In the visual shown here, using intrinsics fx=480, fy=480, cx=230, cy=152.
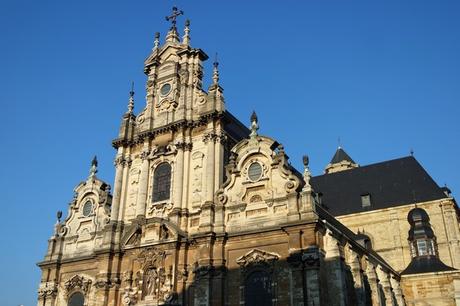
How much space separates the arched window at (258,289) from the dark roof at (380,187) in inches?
722

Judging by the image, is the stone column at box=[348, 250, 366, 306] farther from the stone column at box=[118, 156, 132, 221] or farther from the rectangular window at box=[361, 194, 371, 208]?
the rectangular window at box=[361, 194, 371, 208]

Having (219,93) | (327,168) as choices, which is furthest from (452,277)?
(327,168)

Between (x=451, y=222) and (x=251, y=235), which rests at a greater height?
(x=451, y=222)

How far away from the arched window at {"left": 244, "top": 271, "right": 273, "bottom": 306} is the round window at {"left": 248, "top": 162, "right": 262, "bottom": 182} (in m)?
4.37

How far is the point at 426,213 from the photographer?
33750 mm

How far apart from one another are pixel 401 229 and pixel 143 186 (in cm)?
1957

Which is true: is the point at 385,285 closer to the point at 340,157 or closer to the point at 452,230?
the point at 452,230

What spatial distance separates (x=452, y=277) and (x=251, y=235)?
1470 centimetres

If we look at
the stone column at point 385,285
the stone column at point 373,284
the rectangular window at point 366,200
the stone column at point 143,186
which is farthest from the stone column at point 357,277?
the rectangular window at point 366,200

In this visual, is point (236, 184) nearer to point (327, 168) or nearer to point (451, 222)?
point (451, 222)

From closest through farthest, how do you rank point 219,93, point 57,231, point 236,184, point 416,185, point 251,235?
point 251,235
point 236,184
point 219,93
point 57,231
point 416,185

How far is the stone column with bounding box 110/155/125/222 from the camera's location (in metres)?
25.5

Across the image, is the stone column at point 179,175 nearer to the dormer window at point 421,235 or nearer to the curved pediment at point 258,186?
the curved pediment at point 258,186

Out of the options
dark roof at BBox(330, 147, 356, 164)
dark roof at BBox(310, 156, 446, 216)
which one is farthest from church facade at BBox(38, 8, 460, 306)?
dark roof at BBox(330, 147, 356, 164)
